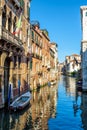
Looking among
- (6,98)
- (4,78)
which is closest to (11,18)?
(4,78)

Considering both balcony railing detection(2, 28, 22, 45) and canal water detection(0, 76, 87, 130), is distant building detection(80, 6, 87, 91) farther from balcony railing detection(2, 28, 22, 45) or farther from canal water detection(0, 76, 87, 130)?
canal water detection(0, 76, 87, 130)

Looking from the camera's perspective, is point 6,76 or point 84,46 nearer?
point 6,76

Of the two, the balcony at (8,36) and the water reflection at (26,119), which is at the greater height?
the balcony at (8,36)

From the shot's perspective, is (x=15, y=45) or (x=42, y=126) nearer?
(x=42, y=126)

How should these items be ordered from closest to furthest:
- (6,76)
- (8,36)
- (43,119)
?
1. (43,119)
2. (8,36)
3. (6,76)

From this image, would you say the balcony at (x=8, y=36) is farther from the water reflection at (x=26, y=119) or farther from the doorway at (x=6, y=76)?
the water reflection at (x=26, y=119)

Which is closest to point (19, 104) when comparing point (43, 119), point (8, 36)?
point (43, 119)

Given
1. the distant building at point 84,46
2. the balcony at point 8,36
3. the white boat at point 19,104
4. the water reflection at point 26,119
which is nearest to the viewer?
the water reflection at point 26,119

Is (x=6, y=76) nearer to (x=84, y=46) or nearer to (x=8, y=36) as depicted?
(x=8, y=36)

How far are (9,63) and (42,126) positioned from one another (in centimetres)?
1042

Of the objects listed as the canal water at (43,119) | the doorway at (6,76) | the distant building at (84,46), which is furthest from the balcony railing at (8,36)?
the distant building at (84,46)

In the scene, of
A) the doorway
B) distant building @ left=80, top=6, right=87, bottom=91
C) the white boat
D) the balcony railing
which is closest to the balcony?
the balcony railing

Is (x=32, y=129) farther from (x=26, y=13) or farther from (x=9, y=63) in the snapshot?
(x=26, y=13)

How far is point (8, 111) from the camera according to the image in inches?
888
